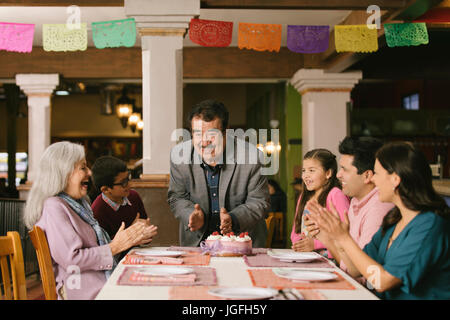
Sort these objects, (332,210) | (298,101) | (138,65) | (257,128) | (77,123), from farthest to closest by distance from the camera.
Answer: (77,123), (257,128), (298,101), (138,65), (332,210)

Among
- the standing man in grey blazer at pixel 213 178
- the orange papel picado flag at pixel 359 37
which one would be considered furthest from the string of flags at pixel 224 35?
the standing man in grey blazer at pixel 213 178

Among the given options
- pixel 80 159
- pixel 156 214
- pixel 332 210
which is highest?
pixel 80 159

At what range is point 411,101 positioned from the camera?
45.3 ft

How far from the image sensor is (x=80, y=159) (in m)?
2.46

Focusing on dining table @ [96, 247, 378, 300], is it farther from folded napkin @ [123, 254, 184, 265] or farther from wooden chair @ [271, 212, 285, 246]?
wooden chair @ [271, 212, 285, 246]

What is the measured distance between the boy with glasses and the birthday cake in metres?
0.78

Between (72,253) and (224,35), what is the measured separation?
387 centimetres

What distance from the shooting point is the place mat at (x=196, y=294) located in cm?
172

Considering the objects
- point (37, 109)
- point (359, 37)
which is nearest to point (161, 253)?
point (359, 37)

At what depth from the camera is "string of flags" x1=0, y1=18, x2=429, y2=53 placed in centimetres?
523

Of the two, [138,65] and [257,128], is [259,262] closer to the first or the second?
[138,65]
